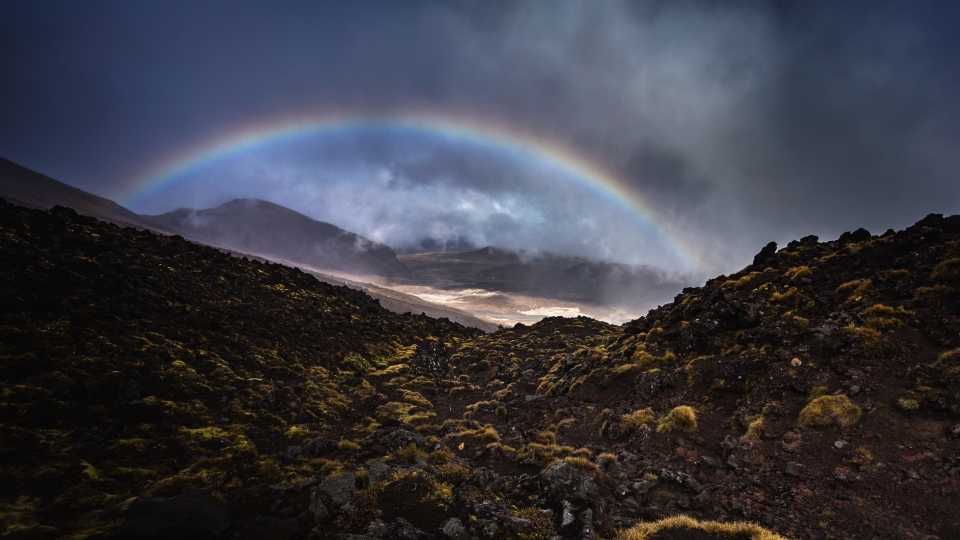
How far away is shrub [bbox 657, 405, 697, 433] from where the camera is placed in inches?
571

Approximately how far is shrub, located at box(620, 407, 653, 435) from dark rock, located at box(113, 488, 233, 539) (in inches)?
583

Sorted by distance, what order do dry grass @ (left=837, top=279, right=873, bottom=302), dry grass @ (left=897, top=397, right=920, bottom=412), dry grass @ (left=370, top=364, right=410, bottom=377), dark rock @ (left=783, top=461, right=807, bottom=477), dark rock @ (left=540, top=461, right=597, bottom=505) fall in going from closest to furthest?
dark rock @ (left=540, top=461, right=597, bottom=505), dark rock @ (left=783, top=461, right=807, bottom=477), dry grass @ (left=897, top=397, right=920, bottom=412), dry grass @ (left=837, top=279, right=873, bottom=302), dry grass @ (left=370, top=364, right=410, bottom=377)

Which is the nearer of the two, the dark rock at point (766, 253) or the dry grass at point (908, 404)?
the dry grass at point (908, 404)

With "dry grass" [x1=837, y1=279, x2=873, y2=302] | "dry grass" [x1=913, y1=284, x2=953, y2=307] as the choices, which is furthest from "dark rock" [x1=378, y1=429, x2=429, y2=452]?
"dry grass" [x1=913, y1=284, x2=953, y2=307]

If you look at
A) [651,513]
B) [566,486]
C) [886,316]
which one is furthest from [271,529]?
[886,316]

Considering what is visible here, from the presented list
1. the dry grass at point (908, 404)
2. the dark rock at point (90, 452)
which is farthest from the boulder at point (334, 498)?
the dry grass at point (908, 404)

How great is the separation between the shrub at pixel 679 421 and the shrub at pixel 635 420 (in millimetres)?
751

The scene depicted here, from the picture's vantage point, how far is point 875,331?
1448 centimetres

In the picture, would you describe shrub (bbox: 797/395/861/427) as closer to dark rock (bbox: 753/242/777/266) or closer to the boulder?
the boulder

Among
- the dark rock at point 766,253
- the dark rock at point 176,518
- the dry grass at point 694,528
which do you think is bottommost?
the dark rock at point 176,518

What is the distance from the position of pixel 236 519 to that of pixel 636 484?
1177 centimetres

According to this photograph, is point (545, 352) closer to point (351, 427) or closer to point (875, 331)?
point (351, 427)

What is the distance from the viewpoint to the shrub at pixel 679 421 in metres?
14.5

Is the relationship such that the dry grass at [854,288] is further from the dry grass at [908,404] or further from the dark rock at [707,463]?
the dark rock at [707,463]
